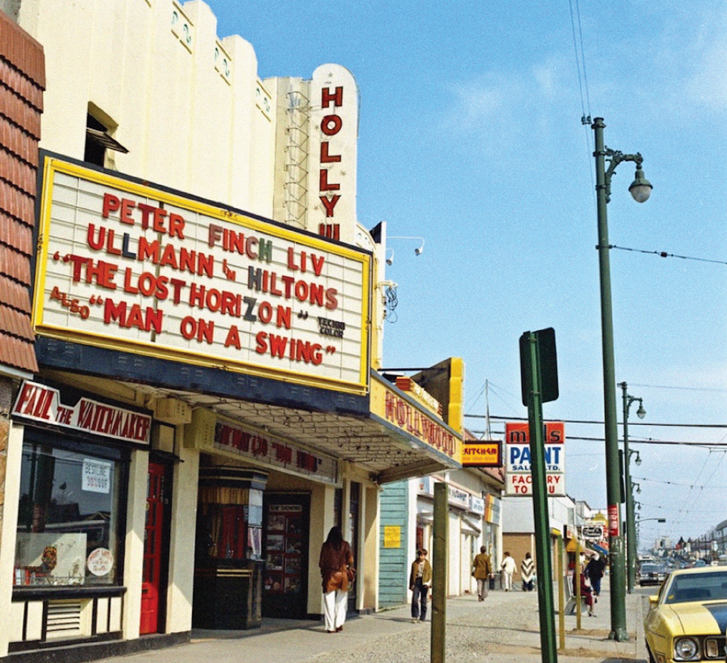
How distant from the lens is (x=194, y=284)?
12266mm

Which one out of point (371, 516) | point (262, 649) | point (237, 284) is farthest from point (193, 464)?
point (371, 516)

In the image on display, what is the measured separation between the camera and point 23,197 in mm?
10625

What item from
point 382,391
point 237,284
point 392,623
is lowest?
point 392,623

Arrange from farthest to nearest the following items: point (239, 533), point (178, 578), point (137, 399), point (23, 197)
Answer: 1. point (239, 533)
2. point (178, 578)
3. point (137, 399)
4. point (23, 197)

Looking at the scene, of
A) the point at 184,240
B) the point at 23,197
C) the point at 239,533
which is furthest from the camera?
the point at 239,533

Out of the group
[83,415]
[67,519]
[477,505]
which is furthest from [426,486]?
[83,415]

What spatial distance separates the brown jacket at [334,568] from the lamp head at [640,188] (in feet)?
29.1

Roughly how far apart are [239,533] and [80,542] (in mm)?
5051

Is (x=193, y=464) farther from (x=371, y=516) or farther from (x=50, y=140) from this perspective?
(x=371, y=516)

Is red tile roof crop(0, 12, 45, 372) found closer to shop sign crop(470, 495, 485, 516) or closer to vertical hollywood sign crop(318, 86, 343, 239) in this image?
vertical hollywood sign crop(318, 86, 343, 239)

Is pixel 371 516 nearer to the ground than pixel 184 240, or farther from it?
nearer to the ground

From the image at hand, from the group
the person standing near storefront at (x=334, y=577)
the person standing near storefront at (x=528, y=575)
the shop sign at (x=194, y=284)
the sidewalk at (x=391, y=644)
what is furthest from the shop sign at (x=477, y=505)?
the shop sign at (x=194, y=284)

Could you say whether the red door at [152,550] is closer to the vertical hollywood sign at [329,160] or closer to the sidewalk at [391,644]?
the sidewalk at [391,644]

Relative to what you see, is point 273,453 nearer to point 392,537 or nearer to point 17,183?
point 17,183
